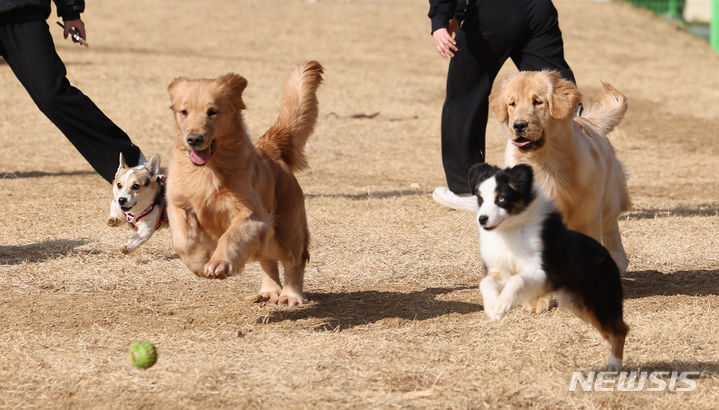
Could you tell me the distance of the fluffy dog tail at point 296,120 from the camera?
5613mm

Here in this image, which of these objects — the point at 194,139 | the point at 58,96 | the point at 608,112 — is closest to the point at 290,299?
the point at 194,139

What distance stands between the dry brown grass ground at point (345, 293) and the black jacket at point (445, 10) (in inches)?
63.8

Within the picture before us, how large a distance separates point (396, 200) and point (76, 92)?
10.9 feet

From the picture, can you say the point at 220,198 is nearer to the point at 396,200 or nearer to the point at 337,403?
the point at 337,403

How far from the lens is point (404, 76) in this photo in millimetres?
16969

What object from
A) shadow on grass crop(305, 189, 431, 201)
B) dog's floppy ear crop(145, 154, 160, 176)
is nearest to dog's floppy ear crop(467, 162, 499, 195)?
dog's floppy ear crop(145, 154, 160, 176)

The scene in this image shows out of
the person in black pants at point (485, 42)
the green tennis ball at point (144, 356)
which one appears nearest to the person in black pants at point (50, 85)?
the person in black pants at point (485, 42)

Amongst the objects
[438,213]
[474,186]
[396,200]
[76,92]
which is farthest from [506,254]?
[396,200]

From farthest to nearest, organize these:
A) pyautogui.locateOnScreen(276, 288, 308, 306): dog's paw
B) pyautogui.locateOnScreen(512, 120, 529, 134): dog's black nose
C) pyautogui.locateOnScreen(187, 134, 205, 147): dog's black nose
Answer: pyautogui.locateOnScreen(276, 288, 308, 306): dog's paw → pyautogui.locateOnScreen(512, 120, 529, 134): dog's black nose → pyautogui.locateOnScreen(187, 134, 205, 147): dog's black nose

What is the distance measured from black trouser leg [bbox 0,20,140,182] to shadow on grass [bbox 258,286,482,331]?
1770 millimetres

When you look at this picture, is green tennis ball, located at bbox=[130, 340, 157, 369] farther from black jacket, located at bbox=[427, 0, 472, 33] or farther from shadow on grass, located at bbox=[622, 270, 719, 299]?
black jacket, located at bbox=[427, 0, 472, 33]

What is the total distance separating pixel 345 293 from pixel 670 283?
203cm

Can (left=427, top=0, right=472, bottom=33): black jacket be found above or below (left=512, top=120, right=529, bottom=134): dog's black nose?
above

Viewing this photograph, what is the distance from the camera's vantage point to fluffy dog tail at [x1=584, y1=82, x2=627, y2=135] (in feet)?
20.5
